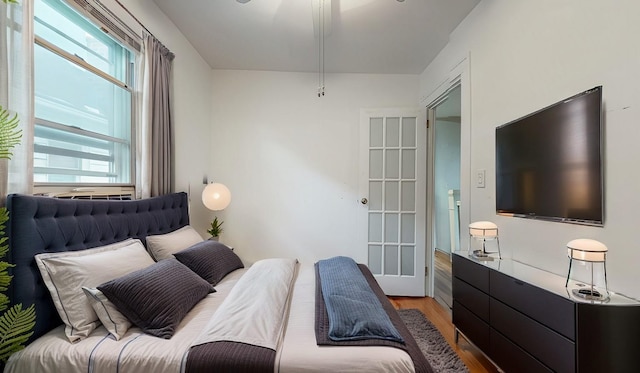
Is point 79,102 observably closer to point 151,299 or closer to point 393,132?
point 151,299

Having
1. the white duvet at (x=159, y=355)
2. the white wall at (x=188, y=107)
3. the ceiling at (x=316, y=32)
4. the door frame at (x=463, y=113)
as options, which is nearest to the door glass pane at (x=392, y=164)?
the door frame at (x=463, y=113)

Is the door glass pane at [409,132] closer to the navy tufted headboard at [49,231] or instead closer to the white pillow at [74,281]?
the navy tufted headboard at [49,231]

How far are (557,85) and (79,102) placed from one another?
9.07ft

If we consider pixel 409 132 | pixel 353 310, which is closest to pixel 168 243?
pixel 353 310

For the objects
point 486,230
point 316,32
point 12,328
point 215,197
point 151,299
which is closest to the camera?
point 12,328

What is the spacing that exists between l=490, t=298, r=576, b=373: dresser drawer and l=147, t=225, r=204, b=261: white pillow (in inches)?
84.2

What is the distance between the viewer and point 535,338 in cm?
141

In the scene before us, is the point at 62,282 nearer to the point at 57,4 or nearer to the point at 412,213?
the point at 57,4

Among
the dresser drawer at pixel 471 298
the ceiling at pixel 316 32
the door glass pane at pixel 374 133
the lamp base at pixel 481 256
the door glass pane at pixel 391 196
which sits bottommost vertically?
the dresser drawer at pixel 471 298

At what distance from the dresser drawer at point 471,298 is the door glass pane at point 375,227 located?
138cm

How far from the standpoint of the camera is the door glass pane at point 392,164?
3.54 metres

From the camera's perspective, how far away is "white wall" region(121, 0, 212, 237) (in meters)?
2.44

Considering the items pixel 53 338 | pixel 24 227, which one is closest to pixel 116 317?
pixel 53 338

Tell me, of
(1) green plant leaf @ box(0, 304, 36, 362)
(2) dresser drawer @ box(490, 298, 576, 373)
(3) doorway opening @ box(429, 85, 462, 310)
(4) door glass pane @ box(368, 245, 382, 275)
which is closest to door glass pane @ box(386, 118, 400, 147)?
(4) door glass pane @ box(368, 245, 382, 275)
